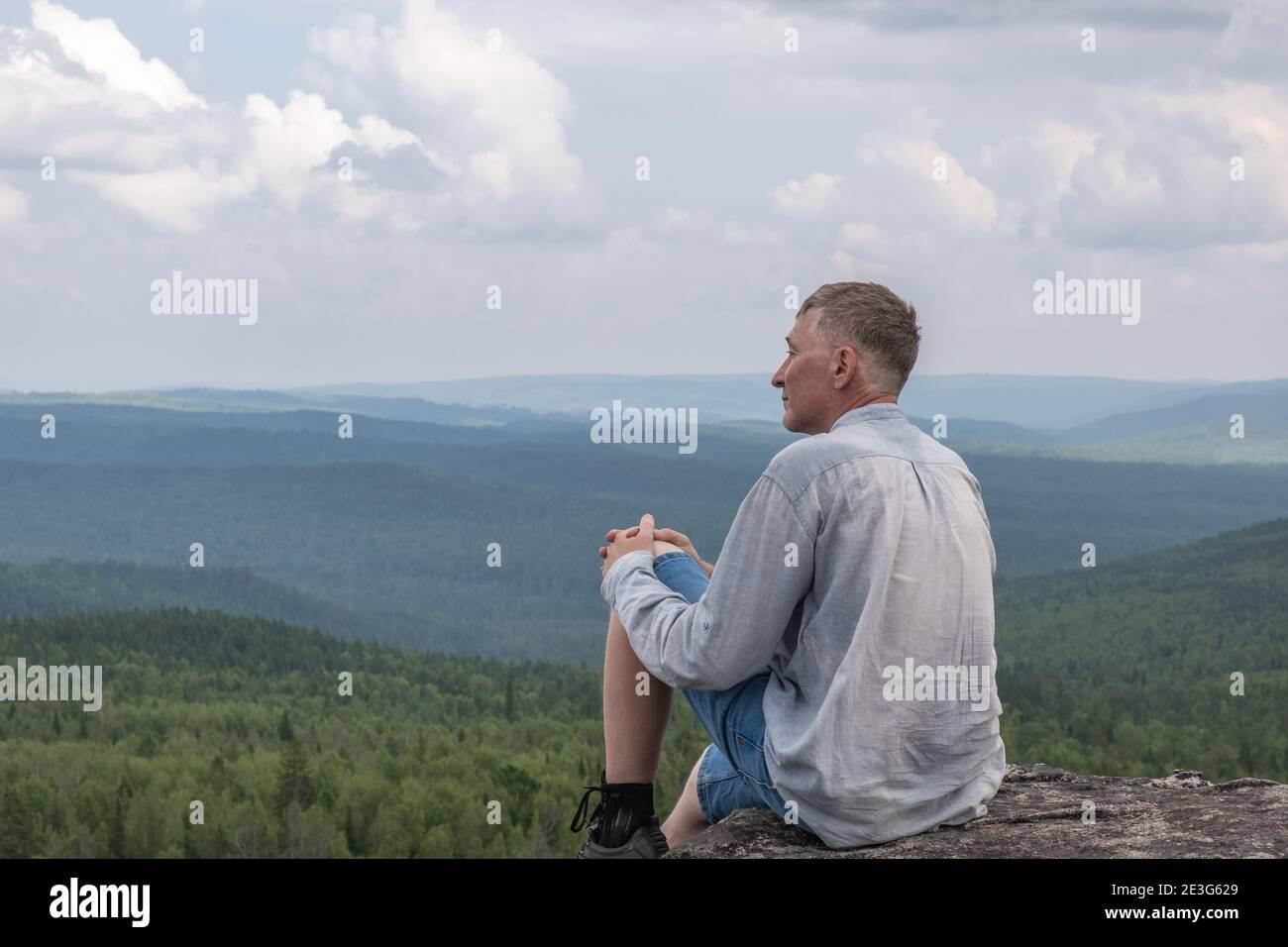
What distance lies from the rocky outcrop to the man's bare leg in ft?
1.14

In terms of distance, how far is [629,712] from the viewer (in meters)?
5.51

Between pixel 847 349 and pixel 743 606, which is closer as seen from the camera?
pixel 743 606

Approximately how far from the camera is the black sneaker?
5.48 metres

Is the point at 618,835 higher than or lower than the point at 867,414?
lower

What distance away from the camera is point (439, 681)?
55.7 metres

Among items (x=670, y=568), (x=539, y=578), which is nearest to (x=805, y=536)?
(x=670, y=568)

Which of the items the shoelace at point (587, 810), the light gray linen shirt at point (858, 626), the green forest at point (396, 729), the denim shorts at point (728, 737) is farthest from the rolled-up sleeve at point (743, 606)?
the green forest at point (396, 729)

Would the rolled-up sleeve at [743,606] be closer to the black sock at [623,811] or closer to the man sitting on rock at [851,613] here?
the man sitting on rock at [851,613]

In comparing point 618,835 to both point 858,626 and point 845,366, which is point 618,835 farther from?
point 845,366

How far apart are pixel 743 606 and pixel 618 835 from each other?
1.24 meters

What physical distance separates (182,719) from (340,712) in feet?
17.4

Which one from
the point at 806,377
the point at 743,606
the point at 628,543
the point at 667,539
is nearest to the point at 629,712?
the point at 628,543

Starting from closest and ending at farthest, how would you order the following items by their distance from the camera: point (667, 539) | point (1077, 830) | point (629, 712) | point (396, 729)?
point (1077, 830), point (629, 712), point (667, 539), point (396, 729)

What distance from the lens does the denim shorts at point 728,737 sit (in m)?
5.22
